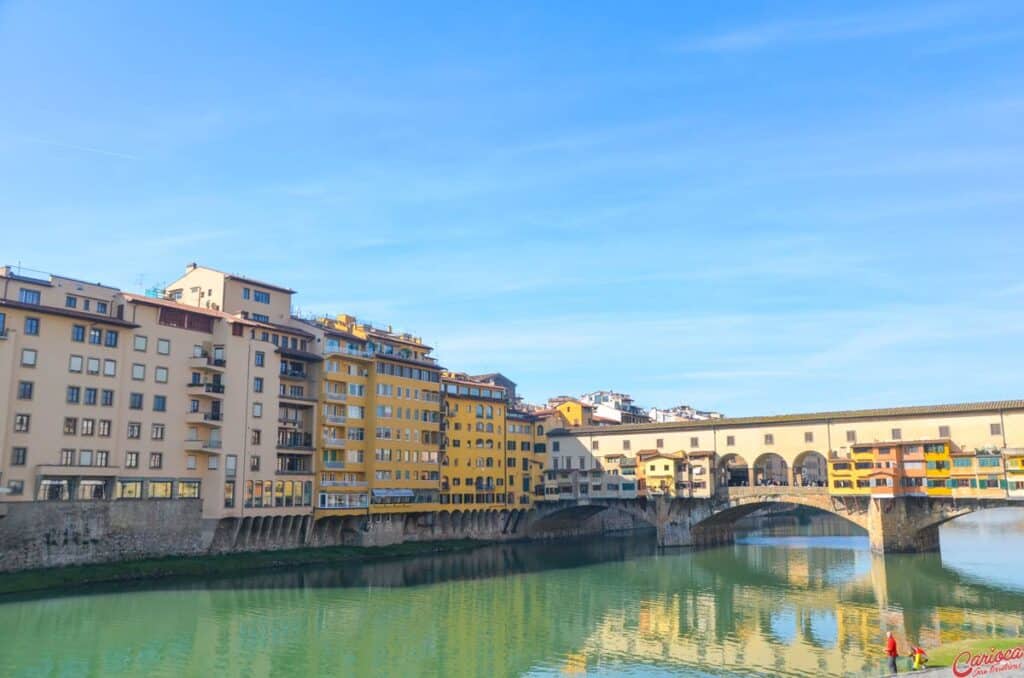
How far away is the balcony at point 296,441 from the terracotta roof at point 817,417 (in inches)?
1591

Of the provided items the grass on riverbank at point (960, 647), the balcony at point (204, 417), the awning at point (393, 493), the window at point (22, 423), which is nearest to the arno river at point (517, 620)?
the grass on riverbank at point (960, 647)

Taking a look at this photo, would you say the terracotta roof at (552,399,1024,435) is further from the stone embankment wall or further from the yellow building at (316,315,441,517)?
the stone embankment wall

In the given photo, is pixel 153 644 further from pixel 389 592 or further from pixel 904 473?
pixel 904 473

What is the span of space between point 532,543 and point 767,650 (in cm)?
6413

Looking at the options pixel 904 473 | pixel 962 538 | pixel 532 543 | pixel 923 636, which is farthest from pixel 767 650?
pixel 962 538

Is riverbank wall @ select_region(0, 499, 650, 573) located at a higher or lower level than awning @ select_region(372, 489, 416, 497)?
lower

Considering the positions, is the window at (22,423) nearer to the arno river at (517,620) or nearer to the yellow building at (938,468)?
the arno river at (517,620)

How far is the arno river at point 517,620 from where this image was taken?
135ft

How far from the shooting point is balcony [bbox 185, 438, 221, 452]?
7012 centimetres

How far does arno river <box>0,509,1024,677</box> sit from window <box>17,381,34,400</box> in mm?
15069

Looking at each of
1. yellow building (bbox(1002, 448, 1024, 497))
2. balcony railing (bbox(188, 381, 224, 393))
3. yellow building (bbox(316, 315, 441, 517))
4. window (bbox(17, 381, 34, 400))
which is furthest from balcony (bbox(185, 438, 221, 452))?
yellow building (bbox(1002, 448, 1024, 497))

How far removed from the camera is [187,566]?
65438 mm

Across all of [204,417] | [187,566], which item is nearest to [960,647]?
[187,566]

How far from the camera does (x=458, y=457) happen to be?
325ft
